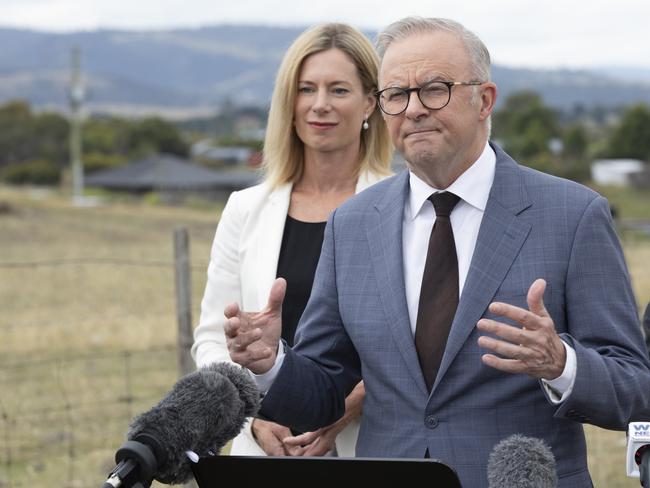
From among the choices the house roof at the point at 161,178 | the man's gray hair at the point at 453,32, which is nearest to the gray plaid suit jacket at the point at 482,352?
the man's gray hair at the point at 453,32

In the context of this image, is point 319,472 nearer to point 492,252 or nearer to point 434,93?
point 492,252

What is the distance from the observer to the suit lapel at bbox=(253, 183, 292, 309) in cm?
405

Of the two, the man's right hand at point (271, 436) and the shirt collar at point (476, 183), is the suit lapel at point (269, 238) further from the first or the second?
the shirt collar at point (476, 183)

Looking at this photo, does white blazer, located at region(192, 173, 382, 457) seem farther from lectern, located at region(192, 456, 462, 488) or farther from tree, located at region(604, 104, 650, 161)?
tree, located at region(604, 104, 650, 161)

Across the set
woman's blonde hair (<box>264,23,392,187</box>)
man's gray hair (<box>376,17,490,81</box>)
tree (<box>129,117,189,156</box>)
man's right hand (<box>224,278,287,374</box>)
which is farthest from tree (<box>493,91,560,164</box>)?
man's right hand (<box>224,278,287,374</box>)

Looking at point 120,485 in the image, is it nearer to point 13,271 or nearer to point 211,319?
point 211,319

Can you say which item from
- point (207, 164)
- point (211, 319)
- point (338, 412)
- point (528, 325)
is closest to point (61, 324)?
point (211, 319)

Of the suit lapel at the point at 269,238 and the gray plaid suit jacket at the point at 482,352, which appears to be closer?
the gray plaid suit jacket at the point at 482,352

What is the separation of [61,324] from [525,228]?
13021 millimetres

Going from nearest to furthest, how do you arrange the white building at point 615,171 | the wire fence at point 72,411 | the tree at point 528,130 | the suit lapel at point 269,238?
the suit lapel at point 269,238 < the wire fence at point 72,411 < the white building at point 615,171 < the tree at point 528,130

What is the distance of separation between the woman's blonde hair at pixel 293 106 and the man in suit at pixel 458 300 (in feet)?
3.20

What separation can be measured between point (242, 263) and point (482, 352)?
4.95 ft

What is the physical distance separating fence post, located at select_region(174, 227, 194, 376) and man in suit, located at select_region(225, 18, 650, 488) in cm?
368

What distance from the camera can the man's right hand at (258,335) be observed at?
9.33 feet
